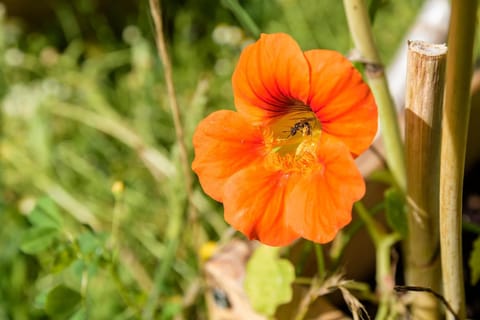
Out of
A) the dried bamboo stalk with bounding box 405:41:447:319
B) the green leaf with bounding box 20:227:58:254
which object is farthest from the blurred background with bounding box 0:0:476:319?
the dried bamboo stalk with bounding box 405:41:447:319

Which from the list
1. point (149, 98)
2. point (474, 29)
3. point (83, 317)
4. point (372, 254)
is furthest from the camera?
point (149, 98)

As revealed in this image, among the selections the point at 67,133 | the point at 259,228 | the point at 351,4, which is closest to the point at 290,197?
the point at 259,228

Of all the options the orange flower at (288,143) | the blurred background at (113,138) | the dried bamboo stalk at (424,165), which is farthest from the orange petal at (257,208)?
Answer: the blurred background at (113,138)

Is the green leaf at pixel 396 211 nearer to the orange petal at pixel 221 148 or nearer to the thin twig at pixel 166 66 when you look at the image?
the orange petal at pixel 221 148

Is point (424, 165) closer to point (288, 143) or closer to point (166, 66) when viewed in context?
point (288, 143)

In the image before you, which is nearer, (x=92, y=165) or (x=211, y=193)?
(x=211, y=193)

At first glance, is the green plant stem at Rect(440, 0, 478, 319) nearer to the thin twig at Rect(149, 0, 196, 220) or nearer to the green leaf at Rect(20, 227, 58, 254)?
the thin twig at Rect(149, 0, 196, 220)

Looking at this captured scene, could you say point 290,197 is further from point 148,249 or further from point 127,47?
point 127,47
